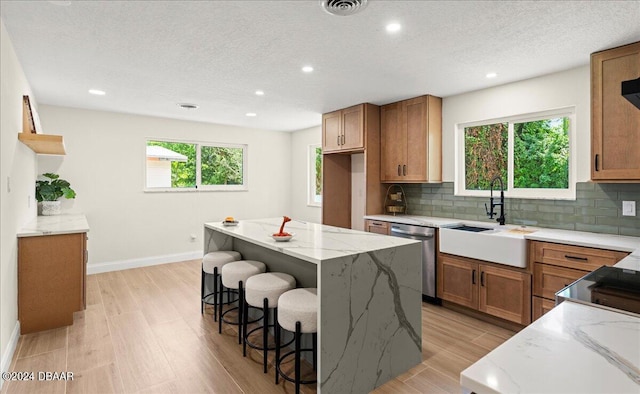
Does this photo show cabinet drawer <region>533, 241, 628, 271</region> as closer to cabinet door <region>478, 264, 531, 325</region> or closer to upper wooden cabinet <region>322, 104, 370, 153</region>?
cabinet door <region>478, 264, 531, 325</region>

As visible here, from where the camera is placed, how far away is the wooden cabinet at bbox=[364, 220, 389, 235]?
4.13 meters

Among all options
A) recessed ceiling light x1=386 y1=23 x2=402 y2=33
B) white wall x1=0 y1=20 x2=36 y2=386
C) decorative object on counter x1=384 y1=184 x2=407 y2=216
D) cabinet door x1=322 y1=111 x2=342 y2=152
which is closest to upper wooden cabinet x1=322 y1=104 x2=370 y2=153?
cabinet door x1=322 y1=111 x2=342 y2=152

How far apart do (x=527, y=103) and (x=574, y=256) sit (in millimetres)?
1616

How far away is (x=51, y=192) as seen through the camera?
4219mm

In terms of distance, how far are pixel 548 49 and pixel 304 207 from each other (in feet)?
15.1

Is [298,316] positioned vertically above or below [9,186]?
below

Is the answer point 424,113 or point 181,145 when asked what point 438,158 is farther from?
point 181,145

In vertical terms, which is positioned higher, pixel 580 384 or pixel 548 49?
pixel 548 49

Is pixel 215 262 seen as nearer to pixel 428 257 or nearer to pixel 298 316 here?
pixel 298 316

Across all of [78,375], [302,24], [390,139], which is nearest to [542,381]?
[302,24]

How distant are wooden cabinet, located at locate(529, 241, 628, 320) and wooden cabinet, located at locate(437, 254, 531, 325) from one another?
0.27 ft

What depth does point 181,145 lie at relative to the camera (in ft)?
18.8

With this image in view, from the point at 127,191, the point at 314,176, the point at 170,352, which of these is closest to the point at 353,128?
the point at 314,176

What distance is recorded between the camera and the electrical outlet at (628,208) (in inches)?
111
